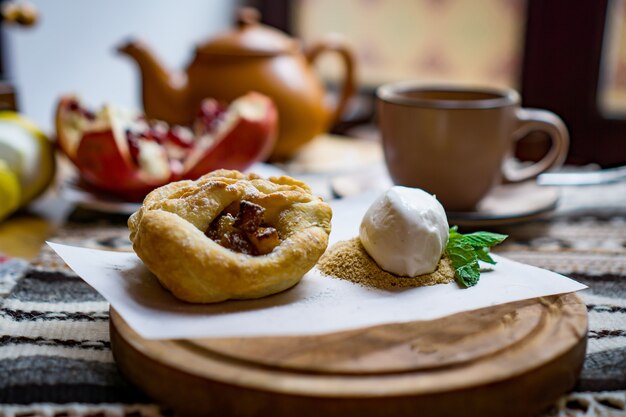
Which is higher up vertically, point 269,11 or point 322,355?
point 269,11

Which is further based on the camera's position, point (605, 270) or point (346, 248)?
point (605, 270)

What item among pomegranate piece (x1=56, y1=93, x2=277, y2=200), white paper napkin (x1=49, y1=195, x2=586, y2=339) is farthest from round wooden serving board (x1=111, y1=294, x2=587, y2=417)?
pomegranate piece (x1=56, y1=93, x2=277, y2=200)

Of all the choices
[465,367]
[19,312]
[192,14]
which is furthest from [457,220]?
[192,14]

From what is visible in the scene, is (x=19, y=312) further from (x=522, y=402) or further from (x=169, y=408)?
(x=522, y=402)

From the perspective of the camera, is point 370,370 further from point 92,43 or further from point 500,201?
point 92,43

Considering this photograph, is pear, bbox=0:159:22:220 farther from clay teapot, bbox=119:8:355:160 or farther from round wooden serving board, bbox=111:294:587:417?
round wooden serving board, bbox=111:294:587:417

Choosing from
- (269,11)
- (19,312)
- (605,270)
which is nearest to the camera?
(19,312)

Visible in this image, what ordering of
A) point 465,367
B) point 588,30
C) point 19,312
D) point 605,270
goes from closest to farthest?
point 465,367
point 19,312
point 605,270
point 588,30
